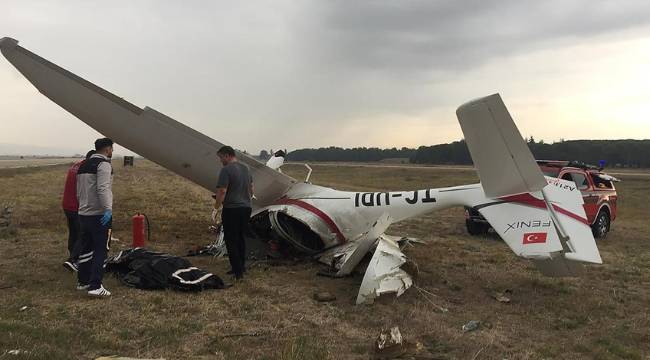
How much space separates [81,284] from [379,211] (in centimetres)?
451

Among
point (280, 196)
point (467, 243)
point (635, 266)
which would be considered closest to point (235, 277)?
point (280, 196)

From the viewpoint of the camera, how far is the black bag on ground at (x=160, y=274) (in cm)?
638

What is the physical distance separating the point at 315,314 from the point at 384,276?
104 cm

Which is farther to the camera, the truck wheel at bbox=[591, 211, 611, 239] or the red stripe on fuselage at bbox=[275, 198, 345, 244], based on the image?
the truck wheel at bbox=[591, 211, 611, 239]

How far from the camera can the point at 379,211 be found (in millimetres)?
7996

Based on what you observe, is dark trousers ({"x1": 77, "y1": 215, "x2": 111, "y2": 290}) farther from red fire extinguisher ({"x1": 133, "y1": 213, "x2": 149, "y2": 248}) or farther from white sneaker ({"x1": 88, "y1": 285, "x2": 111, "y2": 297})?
red fire extinguisher ({"x1": 133, "y1": 213, "x2": 149, "y2": 248})

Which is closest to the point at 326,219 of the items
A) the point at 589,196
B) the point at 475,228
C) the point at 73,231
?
the point at 73,231

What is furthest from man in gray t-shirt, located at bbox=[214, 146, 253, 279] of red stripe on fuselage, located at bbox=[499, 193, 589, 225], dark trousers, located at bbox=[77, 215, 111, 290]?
red stripe on fuselage, located at bbox=[499, 193, 589, 225]

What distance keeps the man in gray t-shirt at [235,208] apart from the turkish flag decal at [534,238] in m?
3.96

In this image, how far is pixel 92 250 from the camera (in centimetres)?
635

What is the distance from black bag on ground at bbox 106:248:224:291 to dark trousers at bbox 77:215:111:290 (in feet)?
1.68

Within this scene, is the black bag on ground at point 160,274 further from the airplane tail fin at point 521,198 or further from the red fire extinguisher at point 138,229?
the airplane tail fin at point 521,198

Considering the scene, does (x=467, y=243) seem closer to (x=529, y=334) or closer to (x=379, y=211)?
(x=379, y=211)

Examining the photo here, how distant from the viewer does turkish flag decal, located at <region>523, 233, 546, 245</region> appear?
19.8 feet
